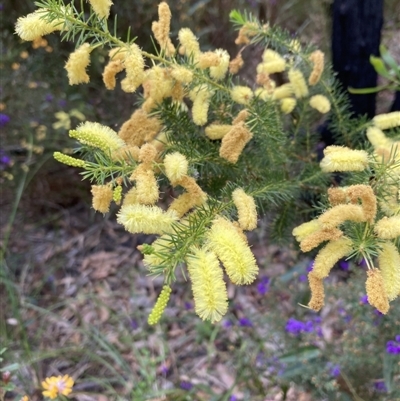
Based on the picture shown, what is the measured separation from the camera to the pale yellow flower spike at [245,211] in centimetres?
61

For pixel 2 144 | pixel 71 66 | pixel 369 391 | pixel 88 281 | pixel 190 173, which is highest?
pixel 71 66

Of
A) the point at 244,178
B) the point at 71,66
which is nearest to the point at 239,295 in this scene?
the point at 244,178

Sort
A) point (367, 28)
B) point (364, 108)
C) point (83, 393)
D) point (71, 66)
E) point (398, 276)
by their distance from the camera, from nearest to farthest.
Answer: point (398, 276)
point (71, 66)
point (367, 28)
point (364, 108)
point (83, 393)

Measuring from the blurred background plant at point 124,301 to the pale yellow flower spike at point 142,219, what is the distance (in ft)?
2.64

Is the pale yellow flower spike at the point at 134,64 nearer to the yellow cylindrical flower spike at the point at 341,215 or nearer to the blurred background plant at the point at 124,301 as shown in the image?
the yellow cylindrical flower spike at the point at 341,215

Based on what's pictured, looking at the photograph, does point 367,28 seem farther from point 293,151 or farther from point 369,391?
point 369,391

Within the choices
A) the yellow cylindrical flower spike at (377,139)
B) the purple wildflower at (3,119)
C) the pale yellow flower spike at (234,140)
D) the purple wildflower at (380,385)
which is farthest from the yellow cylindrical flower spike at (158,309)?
the purple wildflower at (3,119)

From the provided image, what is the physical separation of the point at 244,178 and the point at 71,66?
357 mm

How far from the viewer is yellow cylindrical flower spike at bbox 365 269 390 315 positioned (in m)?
0.54

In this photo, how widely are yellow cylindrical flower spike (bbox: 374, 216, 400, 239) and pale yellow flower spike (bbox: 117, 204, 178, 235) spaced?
0.88 ft

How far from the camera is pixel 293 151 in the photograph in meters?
0.99

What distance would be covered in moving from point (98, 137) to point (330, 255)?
0.35m

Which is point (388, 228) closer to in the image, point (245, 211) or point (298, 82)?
point (245, 211)

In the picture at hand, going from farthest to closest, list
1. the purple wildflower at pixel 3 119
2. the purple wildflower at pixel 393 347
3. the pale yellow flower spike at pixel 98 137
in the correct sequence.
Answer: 1. the purple wildflower at pixel 3 119
2. the purple wildflower at pixel 393 347
3. the pale yellow flower spike at pixel 98 137
